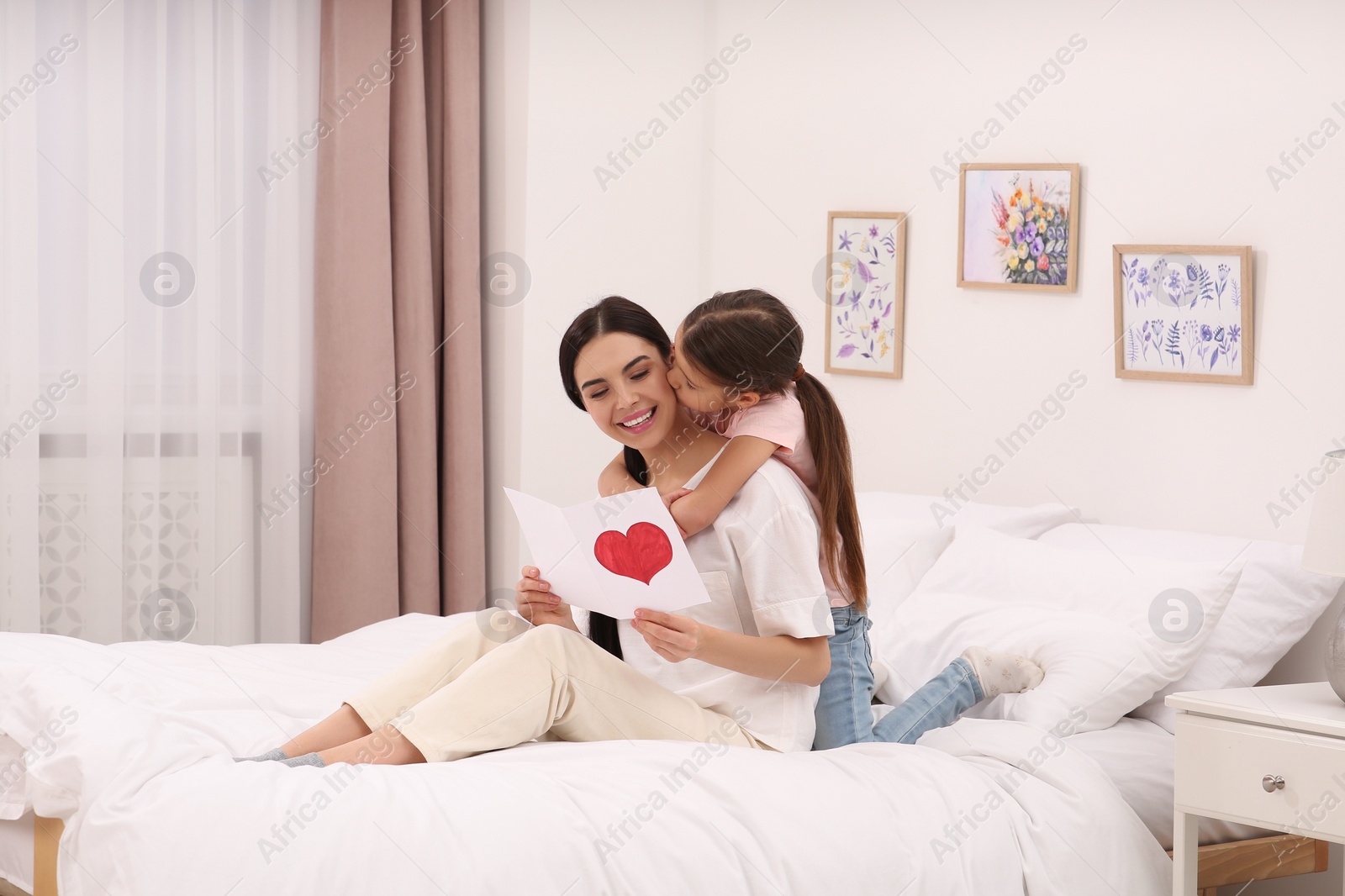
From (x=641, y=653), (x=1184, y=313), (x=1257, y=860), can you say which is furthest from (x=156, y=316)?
(x=1257, y=860)

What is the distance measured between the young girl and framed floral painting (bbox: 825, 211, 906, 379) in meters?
1.23

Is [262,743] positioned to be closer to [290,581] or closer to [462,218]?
[290,581]

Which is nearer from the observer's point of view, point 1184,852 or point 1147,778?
point 1184,852

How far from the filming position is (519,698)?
5.17 feet

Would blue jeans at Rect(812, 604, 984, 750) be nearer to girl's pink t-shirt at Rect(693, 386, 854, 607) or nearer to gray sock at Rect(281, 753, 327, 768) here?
girl's pink t-shirt at Rect(693, 386, 854, 607)

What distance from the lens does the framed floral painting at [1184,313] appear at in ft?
7.75

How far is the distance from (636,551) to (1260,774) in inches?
35.7

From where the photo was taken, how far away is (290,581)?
3234mm

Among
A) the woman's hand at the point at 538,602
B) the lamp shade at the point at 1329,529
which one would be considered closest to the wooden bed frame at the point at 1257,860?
the lamp shade at the point at 1329,529

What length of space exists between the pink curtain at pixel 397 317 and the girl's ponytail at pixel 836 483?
69.4 inches

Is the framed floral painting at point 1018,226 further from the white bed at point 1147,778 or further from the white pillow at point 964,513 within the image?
the white bed at point 1147,778

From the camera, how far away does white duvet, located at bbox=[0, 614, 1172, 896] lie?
1.30 meters

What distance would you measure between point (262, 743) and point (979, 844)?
922mm

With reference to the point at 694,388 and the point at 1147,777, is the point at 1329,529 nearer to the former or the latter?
the point at 1147,777
